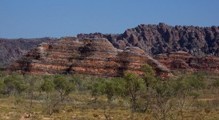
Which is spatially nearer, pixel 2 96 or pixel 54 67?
pixel 2 96

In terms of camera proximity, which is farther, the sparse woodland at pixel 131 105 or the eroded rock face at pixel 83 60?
the eroded rock face at pixel 83 60

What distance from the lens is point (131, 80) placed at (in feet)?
123

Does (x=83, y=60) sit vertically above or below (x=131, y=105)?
above

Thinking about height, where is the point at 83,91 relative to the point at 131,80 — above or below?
below

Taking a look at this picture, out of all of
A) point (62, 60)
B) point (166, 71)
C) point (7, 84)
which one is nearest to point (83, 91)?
point (7, 84)

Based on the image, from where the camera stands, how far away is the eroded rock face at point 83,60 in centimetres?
17300

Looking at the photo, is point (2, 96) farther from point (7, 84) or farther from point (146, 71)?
point (146, 71)

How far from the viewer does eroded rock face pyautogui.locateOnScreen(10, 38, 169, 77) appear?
173000mm

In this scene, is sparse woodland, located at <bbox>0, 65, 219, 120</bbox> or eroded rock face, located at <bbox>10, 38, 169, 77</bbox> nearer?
sparse woodland, located at <bbox>0, 65, 219, 120</bbox>

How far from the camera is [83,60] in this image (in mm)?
179000

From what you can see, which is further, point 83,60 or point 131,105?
point 83,60

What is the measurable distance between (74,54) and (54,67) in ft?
37.8

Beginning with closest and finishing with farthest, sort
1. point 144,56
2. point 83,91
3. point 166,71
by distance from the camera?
point 83,91 < point 166,71 < point 144,56

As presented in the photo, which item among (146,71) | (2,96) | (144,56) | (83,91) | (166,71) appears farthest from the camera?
(144,56)
